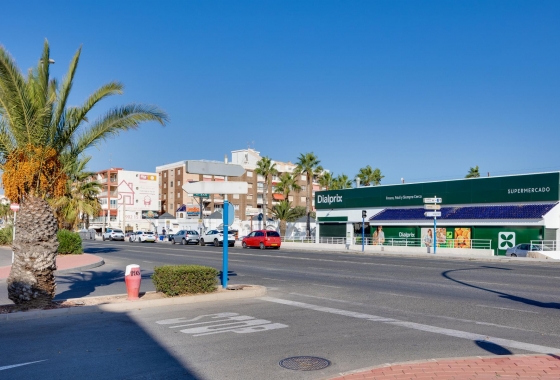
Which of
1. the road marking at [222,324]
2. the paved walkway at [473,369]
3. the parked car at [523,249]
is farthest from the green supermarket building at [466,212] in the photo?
the paved walkway at [473,369]

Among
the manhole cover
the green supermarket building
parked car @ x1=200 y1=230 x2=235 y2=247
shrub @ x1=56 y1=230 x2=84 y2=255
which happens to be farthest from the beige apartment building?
the manhole cover

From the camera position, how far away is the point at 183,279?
12.7 m

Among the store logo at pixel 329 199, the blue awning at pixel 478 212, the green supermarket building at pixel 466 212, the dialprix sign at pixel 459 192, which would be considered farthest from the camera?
the store logo at pixel 329 199

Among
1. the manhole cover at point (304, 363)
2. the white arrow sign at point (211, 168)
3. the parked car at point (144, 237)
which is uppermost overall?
the white arrow sign at point (211, 168)

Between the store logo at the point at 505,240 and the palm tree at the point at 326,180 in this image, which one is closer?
the store logo at the point at 505,240

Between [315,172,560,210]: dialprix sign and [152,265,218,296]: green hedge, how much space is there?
1297 inches

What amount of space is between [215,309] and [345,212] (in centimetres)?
4455

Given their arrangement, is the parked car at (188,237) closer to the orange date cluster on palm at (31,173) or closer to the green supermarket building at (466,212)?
the green supermarket building at (466,212)

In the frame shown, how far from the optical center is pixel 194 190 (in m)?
13.8

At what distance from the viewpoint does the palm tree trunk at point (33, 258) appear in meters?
10.7

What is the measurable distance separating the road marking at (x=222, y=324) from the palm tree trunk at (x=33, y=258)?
8.87ft

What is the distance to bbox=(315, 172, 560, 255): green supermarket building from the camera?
38344 millimetres

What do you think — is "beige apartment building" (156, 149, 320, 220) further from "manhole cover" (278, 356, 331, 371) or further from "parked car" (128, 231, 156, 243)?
"manhole cover" (278, 356, 331, 371)

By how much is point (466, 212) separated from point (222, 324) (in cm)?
3715
